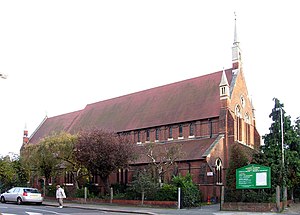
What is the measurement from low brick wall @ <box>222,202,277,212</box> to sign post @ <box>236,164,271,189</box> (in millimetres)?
1129

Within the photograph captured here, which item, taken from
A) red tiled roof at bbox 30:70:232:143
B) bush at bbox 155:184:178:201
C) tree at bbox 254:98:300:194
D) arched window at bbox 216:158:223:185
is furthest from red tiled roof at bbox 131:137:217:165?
bush at bbox 155:184:178:201

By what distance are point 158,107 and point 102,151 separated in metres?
16.0

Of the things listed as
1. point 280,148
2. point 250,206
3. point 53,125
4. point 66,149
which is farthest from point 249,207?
point 53,125

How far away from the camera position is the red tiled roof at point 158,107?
1738 inches

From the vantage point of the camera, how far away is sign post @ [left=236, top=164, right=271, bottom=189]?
26750 millimetres

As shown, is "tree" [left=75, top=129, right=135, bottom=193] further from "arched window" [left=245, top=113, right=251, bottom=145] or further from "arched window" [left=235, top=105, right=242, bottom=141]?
"arched window" [left=245, top=113, right=251, bottom=145]

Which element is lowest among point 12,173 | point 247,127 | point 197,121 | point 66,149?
point 12,173

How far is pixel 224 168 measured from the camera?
39938 mm

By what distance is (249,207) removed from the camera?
89.6 ft

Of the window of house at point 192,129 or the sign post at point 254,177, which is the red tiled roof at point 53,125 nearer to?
the window of house at point 192,129

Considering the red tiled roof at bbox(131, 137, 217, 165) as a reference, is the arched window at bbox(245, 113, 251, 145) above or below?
above

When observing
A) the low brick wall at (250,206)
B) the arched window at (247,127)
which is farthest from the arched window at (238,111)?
the low brick wall at (250,206)

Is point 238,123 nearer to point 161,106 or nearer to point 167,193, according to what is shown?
point 161,106

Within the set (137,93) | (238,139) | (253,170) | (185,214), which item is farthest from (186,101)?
(185,214)
